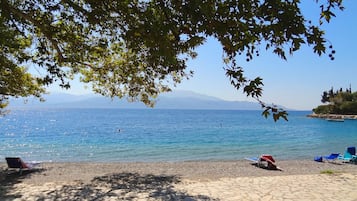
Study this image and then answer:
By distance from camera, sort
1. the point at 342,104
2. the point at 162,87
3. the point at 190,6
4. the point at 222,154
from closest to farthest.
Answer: the point at 190,6 → the point at 162,87 → the point at 222,154 → the point at 342,104

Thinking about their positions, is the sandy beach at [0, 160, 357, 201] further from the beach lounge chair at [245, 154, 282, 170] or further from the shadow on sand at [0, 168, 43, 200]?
the beach lounge chair at [245, 154, 282, 170]

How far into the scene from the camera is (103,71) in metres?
13.8

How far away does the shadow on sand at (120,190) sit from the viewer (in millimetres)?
9977

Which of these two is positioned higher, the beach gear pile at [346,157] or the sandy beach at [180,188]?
the sandy beach at [180,188]

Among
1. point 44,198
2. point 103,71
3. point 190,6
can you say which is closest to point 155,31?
point 190,6

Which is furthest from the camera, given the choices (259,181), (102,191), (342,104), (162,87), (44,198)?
(342,104)

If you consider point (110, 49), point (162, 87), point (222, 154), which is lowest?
point (222, 154)

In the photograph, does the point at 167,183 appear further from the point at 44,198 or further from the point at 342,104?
the point at 342,104

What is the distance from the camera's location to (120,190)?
1109 centimetres

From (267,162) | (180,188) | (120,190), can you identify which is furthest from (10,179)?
(267,162)

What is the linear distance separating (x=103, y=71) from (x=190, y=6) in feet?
33.7

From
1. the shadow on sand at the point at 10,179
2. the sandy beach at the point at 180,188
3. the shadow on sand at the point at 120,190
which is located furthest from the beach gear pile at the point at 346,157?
the shadow on sand at the point at 10,179

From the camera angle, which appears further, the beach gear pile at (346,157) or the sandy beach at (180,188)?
the beach gear pile at (346,157)

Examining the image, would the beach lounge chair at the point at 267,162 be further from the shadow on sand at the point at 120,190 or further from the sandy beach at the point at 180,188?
the shadow on sand at the point at 120,190
